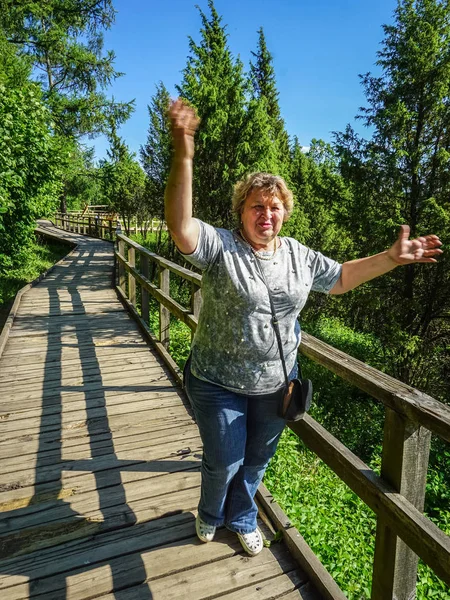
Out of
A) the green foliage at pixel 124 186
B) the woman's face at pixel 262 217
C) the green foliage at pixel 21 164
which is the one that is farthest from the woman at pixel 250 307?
the green foliage at pixel 124 186

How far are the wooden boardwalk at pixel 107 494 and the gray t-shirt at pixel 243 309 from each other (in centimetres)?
97

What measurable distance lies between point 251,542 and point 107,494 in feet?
3.22


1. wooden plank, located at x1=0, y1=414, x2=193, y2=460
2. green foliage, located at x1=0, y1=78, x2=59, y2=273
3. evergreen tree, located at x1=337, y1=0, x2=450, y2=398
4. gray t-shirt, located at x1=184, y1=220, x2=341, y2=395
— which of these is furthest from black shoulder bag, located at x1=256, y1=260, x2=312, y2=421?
evergreen tree, located at x1=337, y1=0, x2=450, y2=398

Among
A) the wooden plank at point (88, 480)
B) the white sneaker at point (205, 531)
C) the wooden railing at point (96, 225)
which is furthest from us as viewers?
the wooden railing at point (96, 225)

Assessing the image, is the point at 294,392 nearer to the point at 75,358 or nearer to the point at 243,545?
the point at 243,545

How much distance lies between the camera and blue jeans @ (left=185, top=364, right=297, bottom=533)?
183 centimetres

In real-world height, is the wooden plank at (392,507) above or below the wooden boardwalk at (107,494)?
above

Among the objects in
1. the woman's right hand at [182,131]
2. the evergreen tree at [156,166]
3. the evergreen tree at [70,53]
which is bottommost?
the woman's right hand at [182,131]

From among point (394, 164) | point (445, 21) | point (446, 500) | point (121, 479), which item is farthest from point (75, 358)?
point (445, 21)

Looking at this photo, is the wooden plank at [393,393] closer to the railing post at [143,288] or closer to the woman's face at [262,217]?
the woman's face at [262,217]

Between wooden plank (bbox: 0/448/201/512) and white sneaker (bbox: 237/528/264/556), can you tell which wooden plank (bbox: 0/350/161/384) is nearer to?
wooden plank (bbox: 0/448/201/512)

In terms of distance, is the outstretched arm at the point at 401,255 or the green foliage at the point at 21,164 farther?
the green foliage at the point at 21,164

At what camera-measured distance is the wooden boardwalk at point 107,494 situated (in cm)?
198

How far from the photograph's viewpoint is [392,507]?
1.49 m
